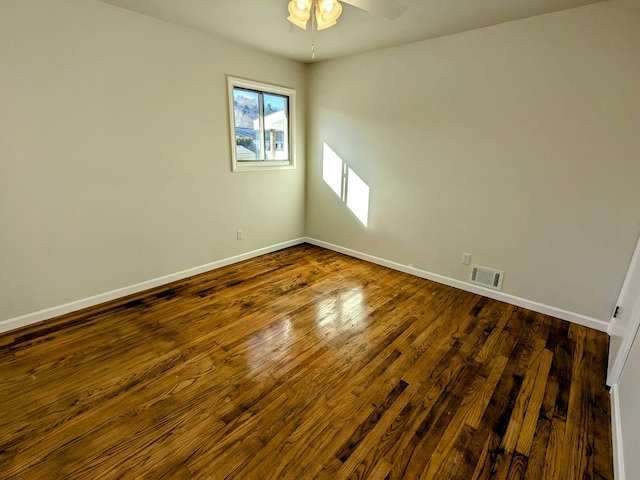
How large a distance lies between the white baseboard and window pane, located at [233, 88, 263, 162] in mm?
3801

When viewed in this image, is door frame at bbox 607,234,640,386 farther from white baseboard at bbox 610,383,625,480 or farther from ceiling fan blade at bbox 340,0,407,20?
ceiling fan blade at bbox 340,0,407,20

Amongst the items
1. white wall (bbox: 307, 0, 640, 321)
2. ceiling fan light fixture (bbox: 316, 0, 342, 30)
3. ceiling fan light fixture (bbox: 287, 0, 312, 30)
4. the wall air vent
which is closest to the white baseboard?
white wall (bbox: 307, 0, 640, 321)

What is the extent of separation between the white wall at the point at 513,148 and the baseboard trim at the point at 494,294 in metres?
0.06

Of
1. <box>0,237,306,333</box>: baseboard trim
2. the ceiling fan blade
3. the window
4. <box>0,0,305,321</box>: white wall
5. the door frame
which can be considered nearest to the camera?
the door frame

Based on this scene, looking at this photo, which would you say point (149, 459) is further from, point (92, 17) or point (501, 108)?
point (501, 108)

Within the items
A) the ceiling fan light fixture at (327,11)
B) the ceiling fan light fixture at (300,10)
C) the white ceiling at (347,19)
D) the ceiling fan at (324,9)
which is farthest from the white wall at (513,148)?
the ceiling fan light fixture at (300,10)

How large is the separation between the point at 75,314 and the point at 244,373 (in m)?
1.76

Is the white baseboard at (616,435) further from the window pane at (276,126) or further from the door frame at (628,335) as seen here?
the window pane at (276,126)

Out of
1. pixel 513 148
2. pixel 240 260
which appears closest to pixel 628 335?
pixel 513 148

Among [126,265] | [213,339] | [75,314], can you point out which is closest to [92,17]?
[126,265]

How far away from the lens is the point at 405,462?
4.82 ft

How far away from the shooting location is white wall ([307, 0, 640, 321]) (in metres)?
2.32

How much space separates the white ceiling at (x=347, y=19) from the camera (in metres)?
2.34

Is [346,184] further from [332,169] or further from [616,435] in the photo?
[616,435]
